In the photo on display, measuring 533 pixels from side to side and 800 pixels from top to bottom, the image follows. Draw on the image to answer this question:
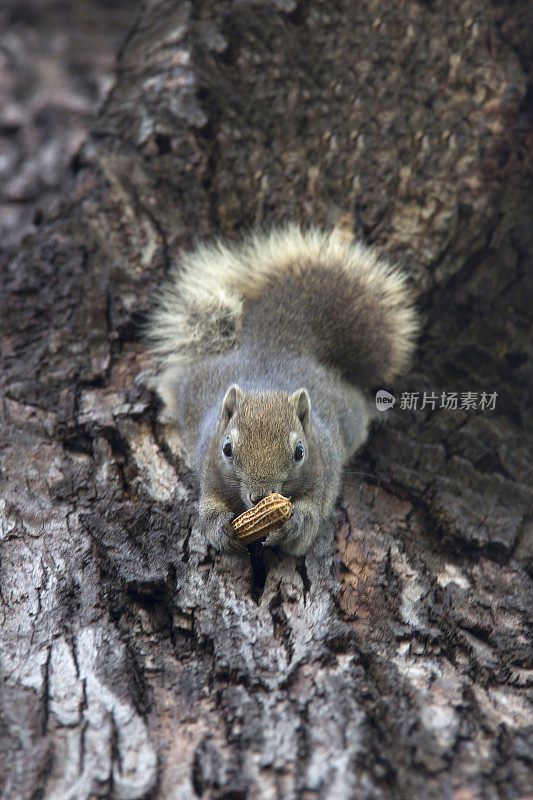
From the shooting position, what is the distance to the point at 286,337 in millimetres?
4207

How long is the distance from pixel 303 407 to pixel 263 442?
35 centimetres

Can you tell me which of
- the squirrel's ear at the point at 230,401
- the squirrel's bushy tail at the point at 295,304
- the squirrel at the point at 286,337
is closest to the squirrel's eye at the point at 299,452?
the squirrel at the point at 286,337

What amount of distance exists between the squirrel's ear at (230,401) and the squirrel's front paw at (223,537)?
1.74ft

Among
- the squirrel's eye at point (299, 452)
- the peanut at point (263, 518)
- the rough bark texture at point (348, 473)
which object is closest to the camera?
the rough bark texture at point (348, 473)

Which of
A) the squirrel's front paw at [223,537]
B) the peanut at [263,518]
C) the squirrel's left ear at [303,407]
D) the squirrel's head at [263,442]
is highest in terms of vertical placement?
the squirrel's left ear at [303,407]

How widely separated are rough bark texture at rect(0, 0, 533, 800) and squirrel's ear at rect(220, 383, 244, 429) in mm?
369

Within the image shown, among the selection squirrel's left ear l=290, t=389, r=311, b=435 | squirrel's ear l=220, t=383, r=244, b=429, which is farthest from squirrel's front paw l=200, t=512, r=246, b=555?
squirrel's left ear l=290, t=389, r=311, b=435

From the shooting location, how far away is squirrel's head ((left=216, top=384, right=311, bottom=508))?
3256 mm

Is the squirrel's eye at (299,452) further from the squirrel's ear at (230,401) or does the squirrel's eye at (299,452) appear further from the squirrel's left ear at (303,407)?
the squirrel's ear at (230,401)

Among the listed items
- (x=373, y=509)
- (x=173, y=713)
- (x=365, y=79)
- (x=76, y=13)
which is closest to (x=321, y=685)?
(x=173, y=713)

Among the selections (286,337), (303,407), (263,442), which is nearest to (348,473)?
(303,407)

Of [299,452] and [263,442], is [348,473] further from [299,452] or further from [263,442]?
[263,442]

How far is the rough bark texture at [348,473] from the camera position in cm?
240

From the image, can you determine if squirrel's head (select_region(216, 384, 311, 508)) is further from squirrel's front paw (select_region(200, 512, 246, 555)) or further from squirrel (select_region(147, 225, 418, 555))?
squirrel's front paw (select_region(200, 512, 246, 555))
